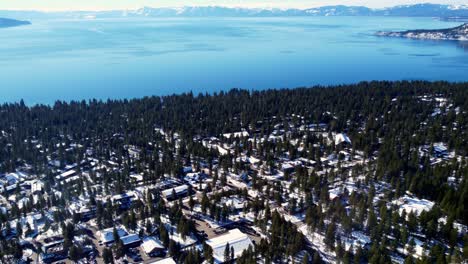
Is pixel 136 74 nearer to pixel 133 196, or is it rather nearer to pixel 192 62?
pixel 192 62

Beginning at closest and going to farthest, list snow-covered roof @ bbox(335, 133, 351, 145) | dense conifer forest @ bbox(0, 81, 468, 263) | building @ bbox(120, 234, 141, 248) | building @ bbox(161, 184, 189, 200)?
dense conifer forest @ bbox(0, 81, 468, 263) < building @ bbox(120, 234, 141, 248) < building @ bbox(161, 184, 189, 200) < snow-covered roof @ bbox(335, 133, 351, 145)

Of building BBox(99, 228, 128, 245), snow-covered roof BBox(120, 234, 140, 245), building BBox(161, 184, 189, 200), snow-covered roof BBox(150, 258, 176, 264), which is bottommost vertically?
building BBox(99, 228, 128, 245)

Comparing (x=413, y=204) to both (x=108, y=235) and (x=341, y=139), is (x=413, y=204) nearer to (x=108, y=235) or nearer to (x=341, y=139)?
(x=341, y=139)

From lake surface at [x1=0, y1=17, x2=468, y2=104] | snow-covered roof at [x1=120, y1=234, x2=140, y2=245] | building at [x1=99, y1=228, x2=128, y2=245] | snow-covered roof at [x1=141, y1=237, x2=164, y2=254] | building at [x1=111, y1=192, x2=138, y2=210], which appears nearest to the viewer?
snow-covered roof at [x1=141, y1=237, x2=164, y2=254]

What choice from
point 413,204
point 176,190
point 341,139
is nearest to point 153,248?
point 176,190

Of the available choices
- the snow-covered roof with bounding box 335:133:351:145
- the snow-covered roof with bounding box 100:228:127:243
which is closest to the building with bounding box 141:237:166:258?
the snow-covered roof with bounding box 100:228:127:243

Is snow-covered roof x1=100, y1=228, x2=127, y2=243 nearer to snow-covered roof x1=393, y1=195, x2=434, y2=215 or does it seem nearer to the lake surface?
snow-covered roof x1=393, y1=195, x2=434, y2=215

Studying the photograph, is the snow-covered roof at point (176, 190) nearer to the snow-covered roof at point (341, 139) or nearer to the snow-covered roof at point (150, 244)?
the snow-covered roof at point (150, 244)

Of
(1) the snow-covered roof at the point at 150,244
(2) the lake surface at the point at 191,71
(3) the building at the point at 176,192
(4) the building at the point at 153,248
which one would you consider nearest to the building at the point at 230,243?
(4) the building at the point at 153,248

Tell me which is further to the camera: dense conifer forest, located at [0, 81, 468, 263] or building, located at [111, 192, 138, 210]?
building, located at [111, 192, 138, 210]

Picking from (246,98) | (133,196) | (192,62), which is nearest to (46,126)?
(133,196)
